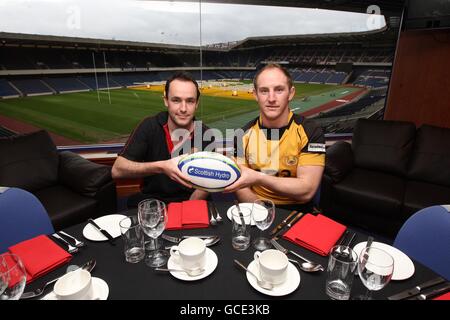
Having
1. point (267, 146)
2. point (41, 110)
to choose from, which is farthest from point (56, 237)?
point (41, 110)

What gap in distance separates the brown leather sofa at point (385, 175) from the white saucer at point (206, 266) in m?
2.23

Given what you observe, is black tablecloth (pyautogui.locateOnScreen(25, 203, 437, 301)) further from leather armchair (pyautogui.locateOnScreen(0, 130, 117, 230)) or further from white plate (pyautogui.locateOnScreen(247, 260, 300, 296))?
leather armchair (pyautogui.locateOnScreen(0, 130, 117, 230))

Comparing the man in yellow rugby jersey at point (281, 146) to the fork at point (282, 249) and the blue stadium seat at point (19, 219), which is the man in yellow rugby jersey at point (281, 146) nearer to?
the fork at point (282, 249)

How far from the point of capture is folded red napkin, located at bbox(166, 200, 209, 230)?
138cm

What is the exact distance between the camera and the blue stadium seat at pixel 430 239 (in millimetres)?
1282

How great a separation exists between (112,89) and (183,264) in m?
5.92

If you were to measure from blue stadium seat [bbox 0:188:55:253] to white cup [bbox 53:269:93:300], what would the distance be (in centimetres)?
73

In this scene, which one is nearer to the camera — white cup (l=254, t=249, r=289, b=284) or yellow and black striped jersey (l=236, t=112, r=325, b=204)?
white cup (l=254, t=249, r=289, b=284)

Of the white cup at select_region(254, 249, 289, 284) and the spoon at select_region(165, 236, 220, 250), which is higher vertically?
the white cup at select_region(254, 249, 289, 284)

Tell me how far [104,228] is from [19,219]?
1.62ft

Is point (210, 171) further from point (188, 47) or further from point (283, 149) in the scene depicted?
point (188, 47)

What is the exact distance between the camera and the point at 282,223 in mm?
1390

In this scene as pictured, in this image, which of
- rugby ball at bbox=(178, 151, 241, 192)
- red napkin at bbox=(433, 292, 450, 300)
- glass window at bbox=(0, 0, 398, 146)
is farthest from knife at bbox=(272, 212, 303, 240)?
glass window at bbox=(0, 0, 398, 146)
